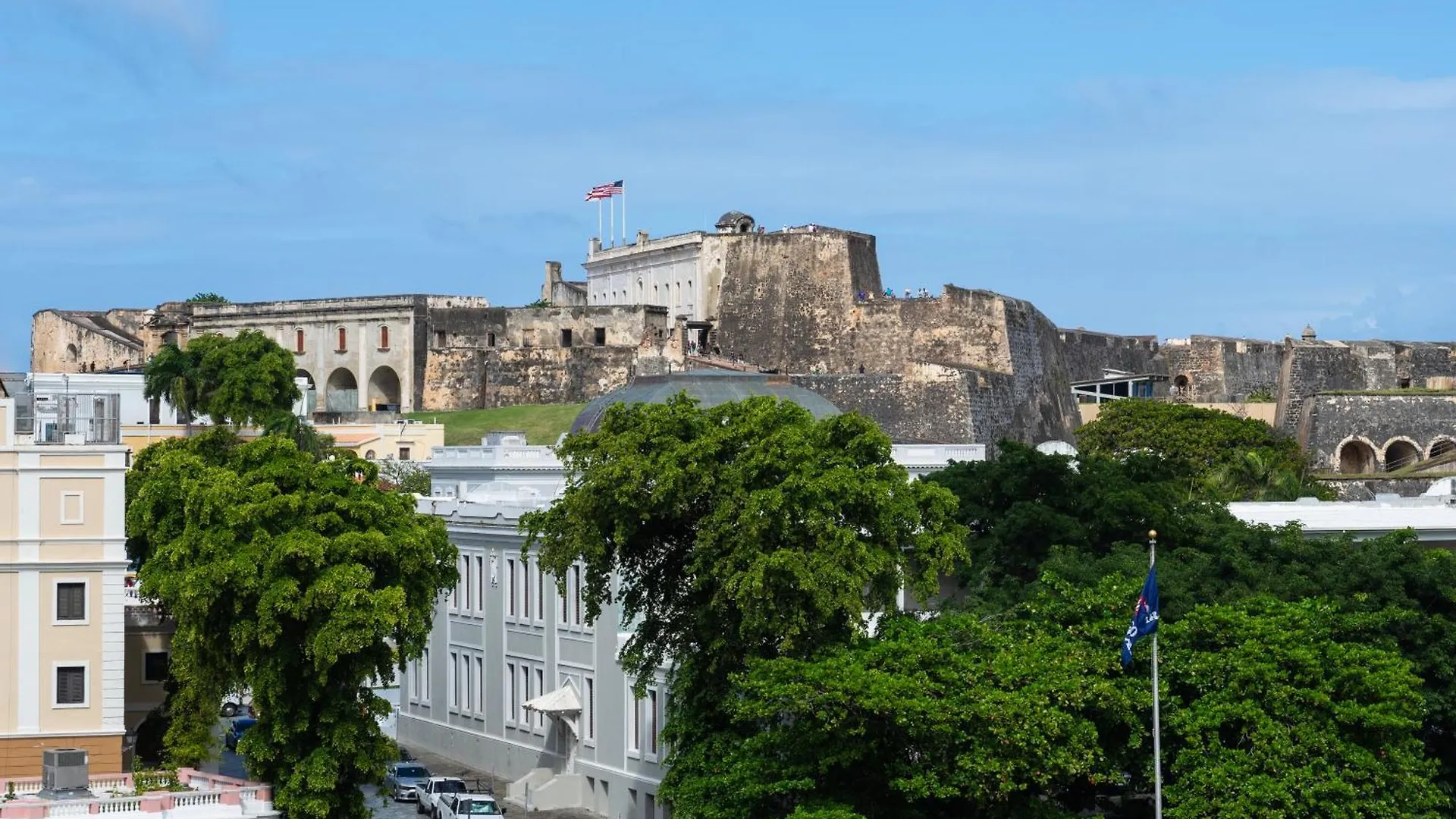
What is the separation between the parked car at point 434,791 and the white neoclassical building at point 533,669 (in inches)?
73.5

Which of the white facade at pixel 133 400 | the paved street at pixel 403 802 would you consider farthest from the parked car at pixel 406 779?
the white facade at pixel 133 400

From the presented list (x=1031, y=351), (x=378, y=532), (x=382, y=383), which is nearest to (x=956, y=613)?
(x=378, y=532)

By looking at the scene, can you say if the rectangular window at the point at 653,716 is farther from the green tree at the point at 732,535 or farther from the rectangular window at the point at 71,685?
the rectangular window at the point at 71,685

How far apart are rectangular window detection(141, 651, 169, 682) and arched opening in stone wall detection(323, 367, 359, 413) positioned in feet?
186

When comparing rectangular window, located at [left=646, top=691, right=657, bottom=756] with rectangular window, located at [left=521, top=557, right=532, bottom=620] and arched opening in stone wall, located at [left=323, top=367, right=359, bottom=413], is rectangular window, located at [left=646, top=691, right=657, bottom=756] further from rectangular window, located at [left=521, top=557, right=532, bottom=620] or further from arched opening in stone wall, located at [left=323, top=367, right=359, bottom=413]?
arched opening in stone wall, located at [left=323, top=367, right=359, bottom=413]

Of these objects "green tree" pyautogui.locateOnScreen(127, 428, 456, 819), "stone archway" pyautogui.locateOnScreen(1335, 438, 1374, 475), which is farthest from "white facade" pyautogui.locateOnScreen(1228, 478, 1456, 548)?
"stone archway" pyautogui.locateOnScreen(1335, 438, 1374, 475)

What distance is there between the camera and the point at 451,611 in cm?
5903

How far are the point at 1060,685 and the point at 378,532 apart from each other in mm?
11751

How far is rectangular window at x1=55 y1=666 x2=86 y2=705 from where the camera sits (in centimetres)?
4447

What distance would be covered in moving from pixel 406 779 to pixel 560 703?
3555 millimetres

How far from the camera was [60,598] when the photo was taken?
44.9m

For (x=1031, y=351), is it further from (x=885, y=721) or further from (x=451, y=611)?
(x=885, y=721)

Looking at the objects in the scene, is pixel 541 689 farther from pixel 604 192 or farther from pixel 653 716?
pixel 604 192

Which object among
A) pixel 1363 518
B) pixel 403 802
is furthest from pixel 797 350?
pixel 403 802
